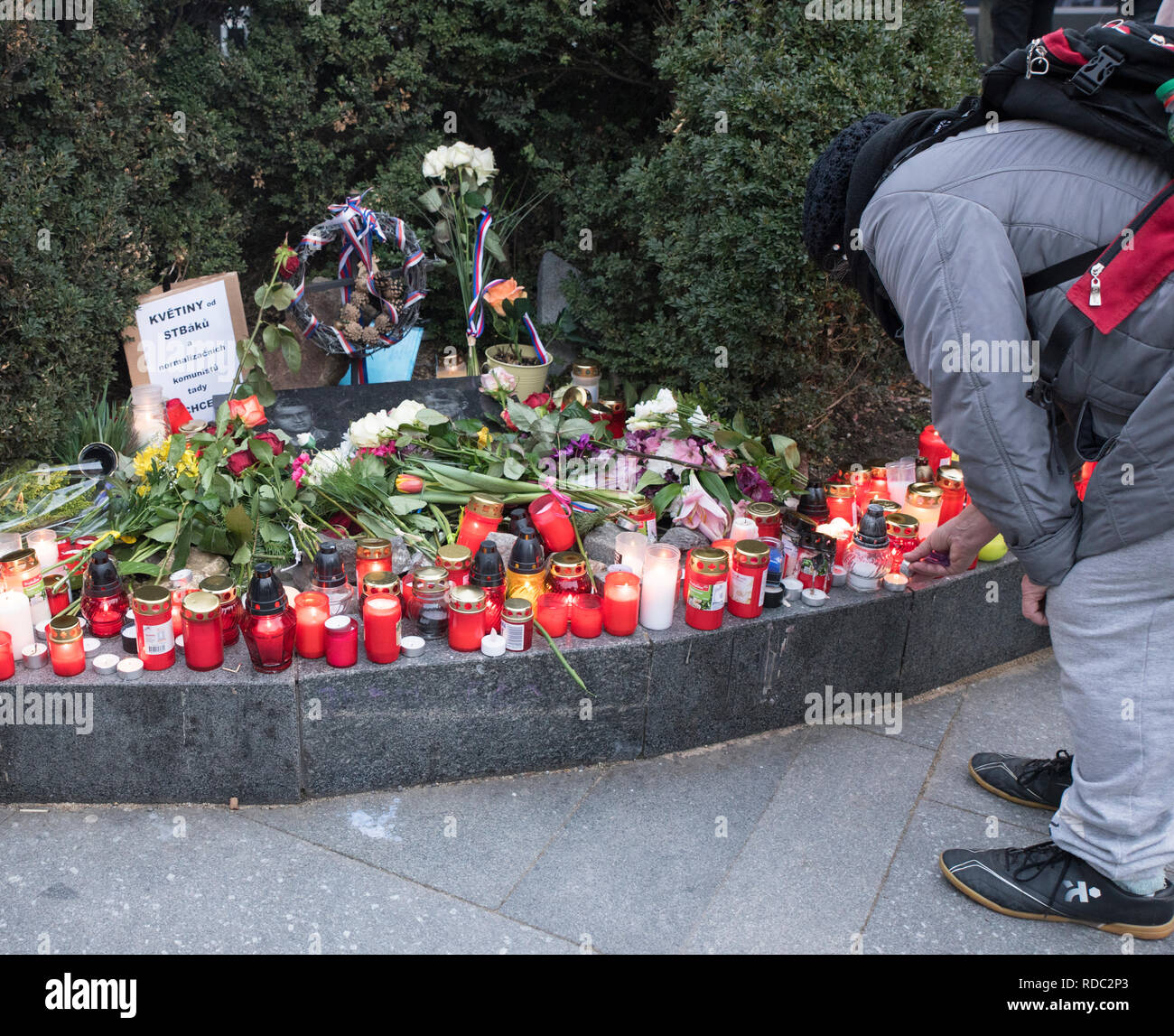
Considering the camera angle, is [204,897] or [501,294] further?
[501,294]

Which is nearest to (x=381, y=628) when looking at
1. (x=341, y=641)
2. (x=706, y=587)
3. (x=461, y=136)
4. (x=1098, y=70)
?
(x=341, y=641)

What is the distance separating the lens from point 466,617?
258 centimetres

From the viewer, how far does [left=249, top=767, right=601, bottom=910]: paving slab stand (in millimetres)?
2414

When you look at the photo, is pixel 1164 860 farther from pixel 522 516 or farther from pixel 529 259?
pixel 529 259

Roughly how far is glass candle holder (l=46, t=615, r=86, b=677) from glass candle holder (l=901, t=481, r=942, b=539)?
7.70 feet

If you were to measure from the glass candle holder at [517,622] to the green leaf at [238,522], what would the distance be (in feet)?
2.55

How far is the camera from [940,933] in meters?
2.32

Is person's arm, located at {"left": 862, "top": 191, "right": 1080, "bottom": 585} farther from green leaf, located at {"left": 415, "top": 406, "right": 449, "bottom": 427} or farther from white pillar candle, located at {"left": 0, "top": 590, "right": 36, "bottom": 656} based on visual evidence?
white pillar candle, located at {"left": 0, "top": 590, "right": 36, "bottom": 656}

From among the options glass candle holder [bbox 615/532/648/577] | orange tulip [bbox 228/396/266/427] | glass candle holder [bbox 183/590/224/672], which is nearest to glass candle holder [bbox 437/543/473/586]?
glass candle holder [bbox 615/532/648/577]

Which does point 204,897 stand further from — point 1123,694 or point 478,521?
point 1123,694

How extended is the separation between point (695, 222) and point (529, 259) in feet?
5.94

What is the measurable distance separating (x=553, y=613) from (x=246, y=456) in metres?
1.15

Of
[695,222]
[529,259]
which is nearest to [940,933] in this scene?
[695,222]
